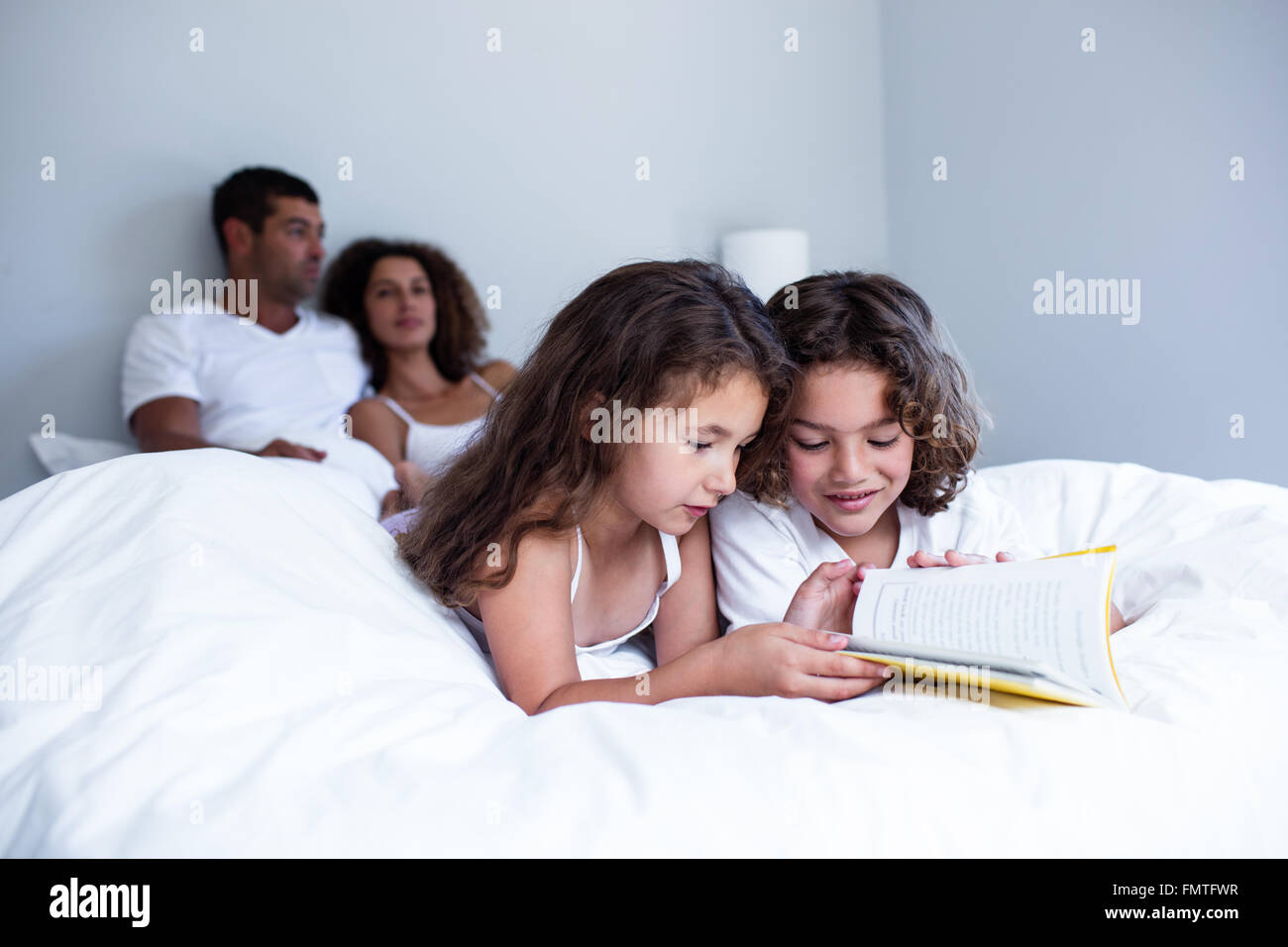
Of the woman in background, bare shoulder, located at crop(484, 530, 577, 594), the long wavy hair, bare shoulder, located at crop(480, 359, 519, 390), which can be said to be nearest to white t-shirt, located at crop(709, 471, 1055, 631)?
the long wavy hair

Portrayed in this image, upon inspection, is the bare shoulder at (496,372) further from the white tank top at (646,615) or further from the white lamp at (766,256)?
the white tank top at (646,615)

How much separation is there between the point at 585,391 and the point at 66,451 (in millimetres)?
1712

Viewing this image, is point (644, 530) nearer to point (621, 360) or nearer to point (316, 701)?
point (621, 360)

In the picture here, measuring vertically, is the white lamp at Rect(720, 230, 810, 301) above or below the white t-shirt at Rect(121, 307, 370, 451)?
above

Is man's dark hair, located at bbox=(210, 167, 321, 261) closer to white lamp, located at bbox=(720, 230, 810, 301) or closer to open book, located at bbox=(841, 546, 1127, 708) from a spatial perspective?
white lamp, located at bbox=(720, 230, 810, 301)

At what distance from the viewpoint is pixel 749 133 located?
313cm

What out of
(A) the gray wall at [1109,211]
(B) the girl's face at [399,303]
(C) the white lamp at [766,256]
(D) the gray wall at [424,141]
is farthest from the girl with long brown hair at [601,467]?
(C) the white lamp at [766,256]

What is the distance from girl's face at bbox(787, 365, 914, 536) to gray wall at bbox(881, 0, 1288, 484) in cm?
137

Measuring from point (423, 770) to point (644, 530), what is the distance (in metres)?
0.60

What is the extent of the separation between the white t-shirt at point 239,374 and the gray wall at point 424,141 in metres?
0.15

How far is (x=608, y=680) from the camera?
101cm

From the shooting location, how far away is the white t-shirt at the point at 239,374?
2.27 meters

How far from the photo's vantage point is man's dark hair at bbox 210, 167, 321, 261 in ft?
7.66

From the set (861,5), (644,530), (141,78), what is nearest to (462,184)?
(141,78)
